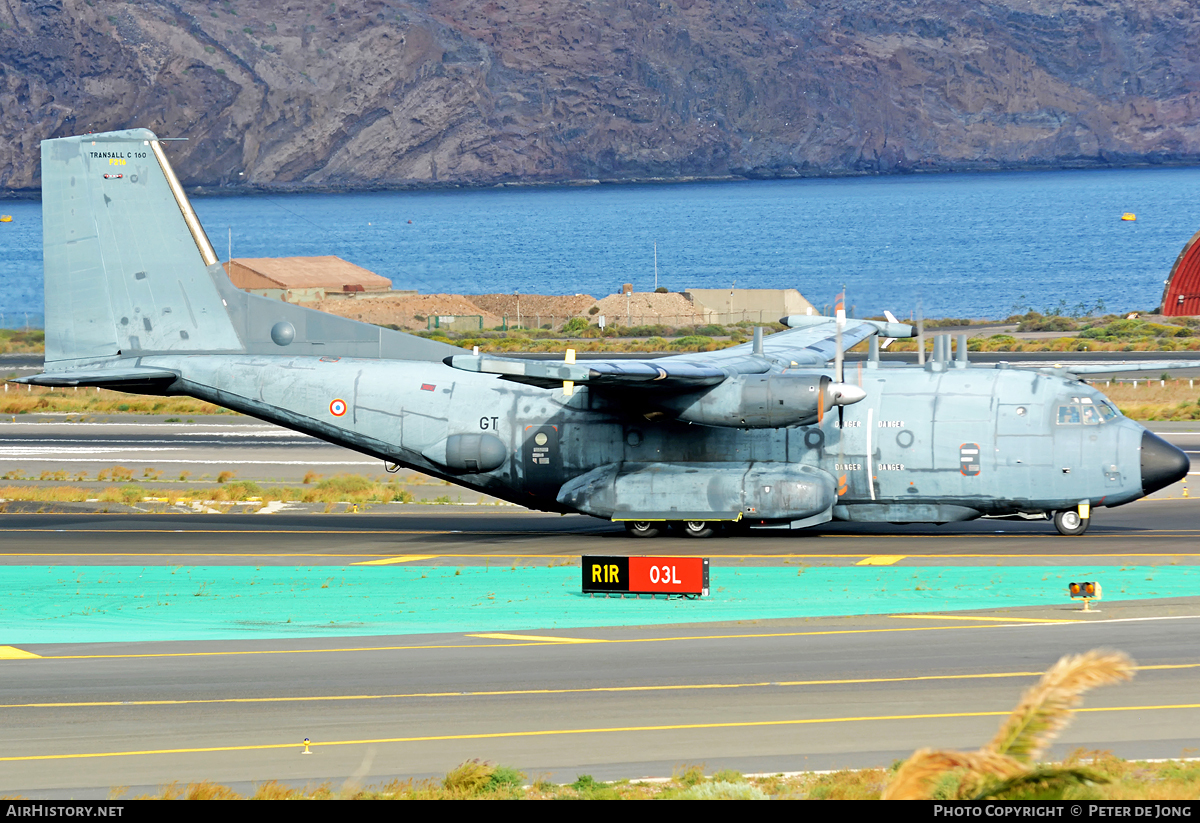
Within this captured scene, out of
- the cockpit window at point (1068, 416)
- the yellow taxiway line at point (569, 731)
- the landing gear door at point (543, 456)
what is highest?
the cockpit window at point (1068, 416)

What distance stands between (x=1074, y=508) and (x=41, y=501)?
26133 mm

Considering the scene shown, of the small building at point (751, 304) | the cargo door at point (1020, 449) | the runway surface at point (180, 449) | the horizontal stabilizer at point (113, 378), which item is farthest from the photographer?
the small building at point (751, 304)

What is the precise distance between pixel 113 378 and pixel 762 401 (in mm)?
14417

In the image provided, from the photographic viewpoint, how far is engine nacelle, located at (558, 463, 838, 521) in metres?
28.4

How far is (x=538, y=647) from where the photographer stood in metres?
20.8

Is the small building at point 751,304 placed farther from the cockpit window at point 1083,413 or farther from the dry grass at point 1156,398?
the cockpit window at point 1083,413

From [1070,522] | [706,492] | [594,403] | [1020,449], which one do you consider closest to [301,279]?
[594,403]

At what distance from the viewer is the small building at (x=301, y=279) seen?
10894 centimetres

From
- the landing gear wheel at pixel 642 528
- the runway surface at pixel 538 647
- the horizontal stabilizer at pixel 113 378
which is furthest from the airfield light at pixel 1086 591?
the horizontal stabilizer at pixel 113 378

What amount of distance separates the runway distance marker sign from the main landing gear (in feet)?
17.1

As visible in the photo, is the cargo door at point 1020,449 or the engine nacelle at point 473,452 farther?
the engine nacelle at point 473,452

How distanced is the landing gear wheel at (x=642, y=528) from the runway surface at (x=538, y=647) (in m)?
0.60

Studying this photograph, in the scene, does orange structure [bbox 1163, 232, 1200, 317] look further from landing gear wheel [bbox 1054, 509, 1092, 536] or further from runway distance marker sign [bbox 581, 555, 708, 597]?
runway distance marker sign [bbox 581, 555, 708, 597]
